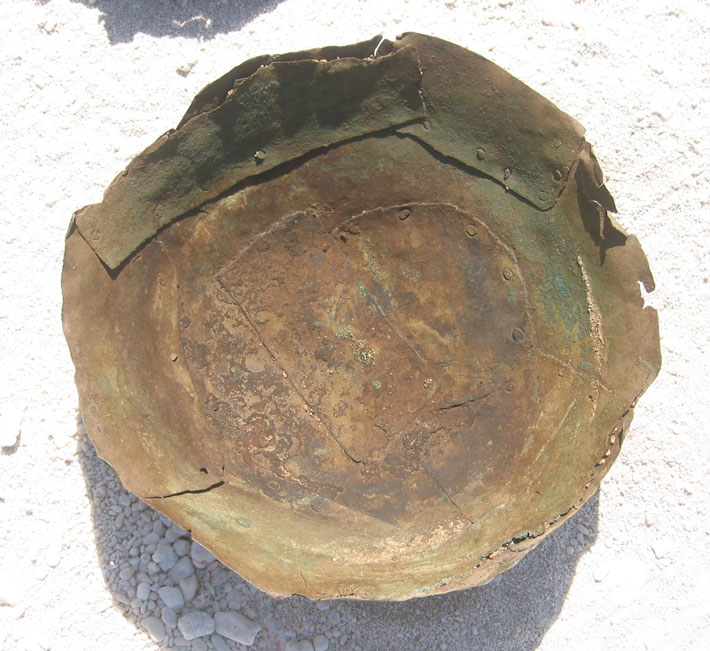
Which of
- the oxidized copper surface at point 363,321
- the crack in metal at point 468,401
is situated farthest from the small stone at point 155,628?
the crack in metal at point 468,401

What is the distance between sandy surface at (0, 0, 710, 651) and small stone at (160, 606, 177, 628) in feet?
0.19

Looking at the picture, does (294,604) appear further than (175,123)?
No

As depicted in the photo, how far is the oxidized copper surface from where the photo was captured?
1.69m

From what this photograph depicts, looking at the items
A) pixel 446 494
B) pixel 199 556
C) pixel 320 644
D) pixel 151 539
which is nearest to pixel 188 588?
pixel 199 556

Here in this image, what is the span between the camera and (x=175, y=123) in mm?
2361

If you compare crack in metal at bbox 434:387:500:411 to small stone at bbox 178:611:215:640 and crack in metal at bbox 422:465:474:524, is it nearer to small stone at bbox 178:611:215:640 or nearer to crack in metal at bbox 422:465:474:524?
crack in metal at bbox 422:465:474:524

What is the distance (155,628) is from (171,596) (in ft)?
0.43

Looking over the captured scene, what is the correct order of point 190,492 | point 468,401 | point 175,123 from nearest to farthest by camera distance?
point 190,492 < point 468,401 < point 175,123

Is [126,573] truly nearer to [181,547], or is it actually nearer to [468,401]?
[181,547]

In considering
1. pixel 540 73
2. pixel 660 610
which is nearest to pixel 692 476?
pixel 660 610

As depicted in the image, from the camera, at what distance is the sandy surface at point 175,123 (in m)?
2.19

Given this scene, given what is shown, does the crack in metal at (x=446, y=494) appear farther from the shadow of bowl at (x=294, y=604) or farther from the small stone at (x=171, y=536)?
the small stone at (x=171, y=536)

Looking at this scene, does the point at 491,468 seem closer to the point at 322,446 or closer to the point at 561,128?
the point at 322,446

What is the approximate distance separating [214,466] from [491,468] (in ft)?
2.88
